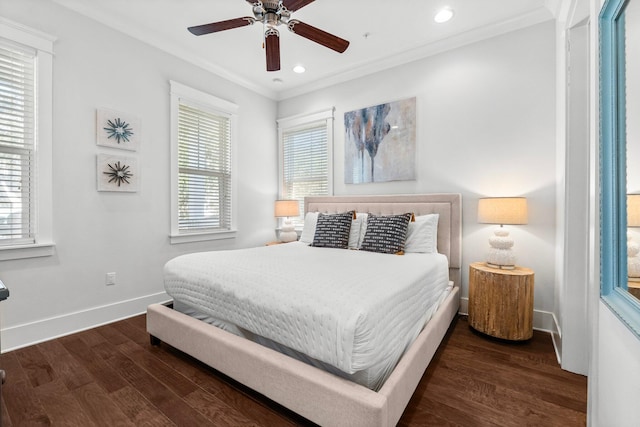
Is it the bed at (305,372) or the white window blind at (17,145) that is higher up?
the white window blind at (17,145)

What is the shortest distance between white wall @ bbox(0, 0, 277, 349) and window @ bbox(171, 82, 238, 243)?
114mm

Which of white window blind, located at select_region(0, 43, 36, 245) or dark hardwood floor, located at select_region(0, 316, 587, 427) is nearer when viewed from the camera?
dark hardwood floor, located at select_region(0, 316, 587, 427)

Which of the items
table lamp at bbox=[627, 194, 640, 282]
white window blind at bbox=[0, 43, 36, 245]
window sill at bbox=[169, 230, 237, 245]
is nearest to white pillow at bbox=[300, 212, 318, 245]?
window sill at bbox=[169, 230, 237, 245]

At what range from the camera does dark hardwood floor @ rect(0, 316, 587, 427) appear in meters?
1.52

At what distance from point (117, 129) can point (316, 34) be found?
2.11m

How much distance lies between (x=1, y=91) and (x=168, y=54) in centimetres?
151

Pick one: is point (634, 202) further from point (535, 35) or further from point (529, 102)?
point (535, 35)

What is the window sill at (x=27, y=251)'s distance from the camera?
Result: 223cm

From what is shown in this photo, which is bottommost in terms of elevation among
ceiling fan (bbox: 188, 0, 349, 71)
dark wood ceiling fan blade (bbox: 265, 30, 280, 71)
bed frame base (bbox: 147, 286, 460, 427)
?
bed frame base (bbox: 147, 286, 460, 427)

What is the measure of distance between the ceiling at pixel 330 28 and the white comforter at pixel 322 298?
2243mm

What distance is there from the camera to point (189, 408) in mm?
1599

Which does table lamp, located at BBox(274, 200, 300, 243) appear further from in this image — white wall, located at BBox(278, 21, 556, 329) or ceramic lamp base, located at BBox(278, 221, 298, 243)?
white wall, located at BBox(278, 21, 556, 329)

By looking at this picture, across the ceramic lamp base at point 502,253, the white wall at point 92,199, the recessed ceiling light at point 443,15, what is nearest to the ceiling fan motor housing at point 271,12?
the recessed ceiling light at point 443,15

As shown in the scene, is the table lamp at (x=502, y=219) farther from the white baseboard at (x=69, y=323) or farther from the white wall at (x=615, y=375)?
the white baseboard at (x=69, y=323)
